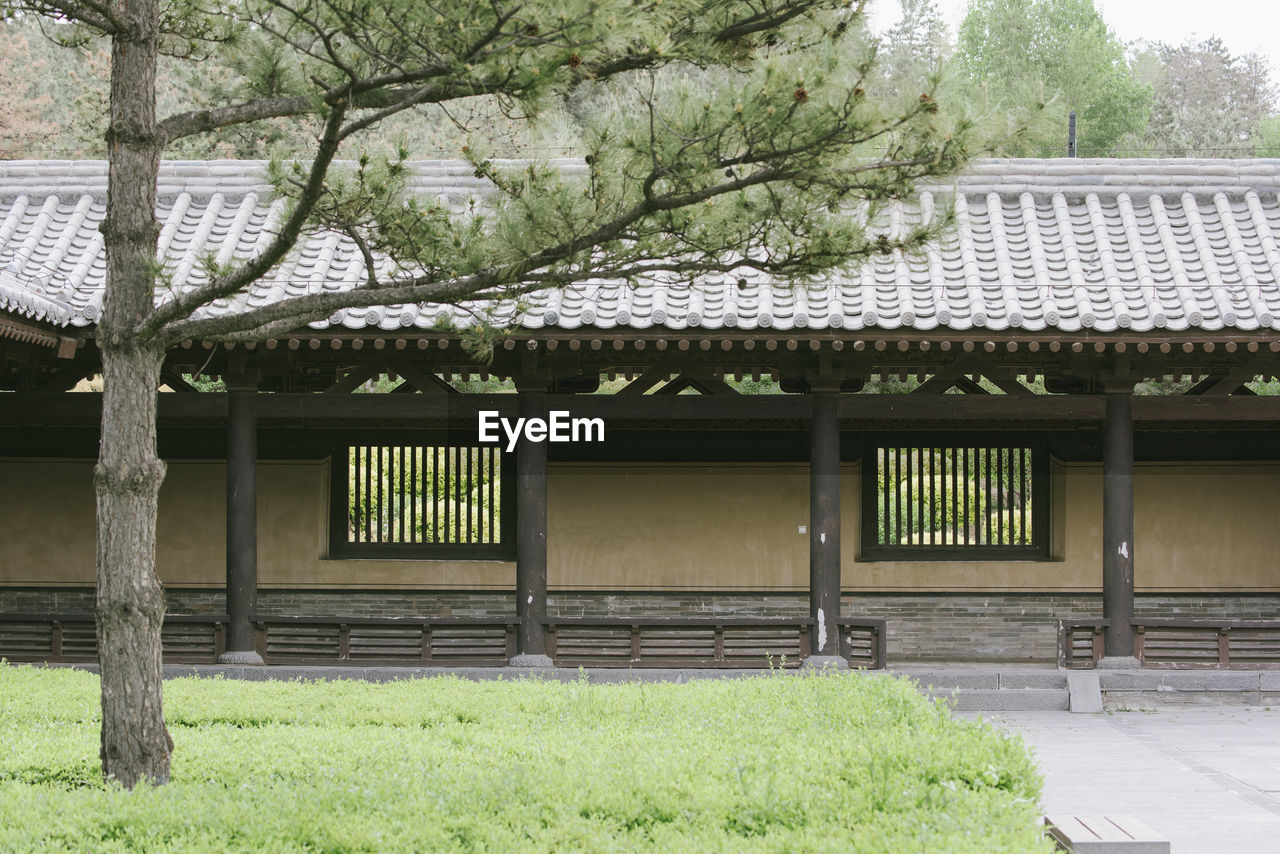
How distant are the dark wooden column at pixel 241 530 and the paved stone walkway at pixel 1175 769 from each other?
5920 mm

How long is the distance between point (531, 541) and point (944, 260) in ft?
13.7

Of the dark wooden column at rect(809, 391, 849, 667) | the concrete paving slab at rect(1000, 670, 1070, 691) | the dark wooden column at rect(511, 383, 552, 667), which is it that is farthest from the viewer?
the concrete paving slab at rect(1000, 670, 1070, 691)

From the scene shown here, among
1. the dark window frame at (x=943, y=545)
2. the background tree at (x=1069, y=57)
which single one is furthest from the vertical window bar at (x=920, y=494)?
the background tree at (x=1069, y=57)

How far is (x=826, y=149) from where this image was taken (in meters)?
5.06

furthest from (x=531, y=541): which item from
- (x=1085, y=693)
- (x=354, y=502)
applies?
(x=1085, y=693)

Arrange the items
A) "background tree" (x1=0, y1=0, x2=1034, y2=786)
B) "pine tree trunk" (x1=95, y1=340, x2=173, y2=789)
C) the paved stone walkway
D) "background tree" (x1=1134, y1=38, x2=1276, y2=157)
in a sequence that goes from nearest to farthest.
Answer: "background tree" (x1=0, y1=0, x2=1034, y2=786) → "pine tree trunk" (x1=95, y1=340, x2=173, y2=789) → the paved stone walkway → "background tree" (x1=1134, y1=38, x2=1276, y2=157)

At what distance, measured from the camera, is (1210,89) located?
42.3 m

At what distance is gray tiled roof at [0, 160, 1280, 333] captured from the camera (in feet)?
29.9

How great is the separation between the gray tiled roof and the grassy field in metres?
2.72

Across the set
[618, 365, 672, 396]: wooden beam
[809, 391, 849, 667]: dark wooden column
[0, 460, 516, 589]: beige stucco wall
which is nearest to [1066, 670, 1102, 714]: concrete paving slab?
[809, 391, 849, 667]: dark wooden column

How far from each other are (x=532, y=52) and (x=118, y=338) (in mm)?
2231

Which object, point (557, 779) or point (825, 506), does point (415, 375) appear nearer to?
point (825, 506)

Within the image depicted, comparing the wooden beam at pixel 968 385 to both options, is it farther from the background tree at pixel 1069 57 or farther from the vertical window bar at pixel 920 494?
the background tree at pixel 1069 57

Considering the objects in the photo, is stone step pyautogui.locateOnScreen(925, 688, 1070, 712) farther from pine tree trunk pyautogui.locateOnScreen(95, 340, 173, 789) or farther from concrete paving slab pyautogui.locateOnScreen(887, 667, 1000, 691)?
pine tree trunk pyautogui.locateOnScreen(95, 340, 173, 789)
